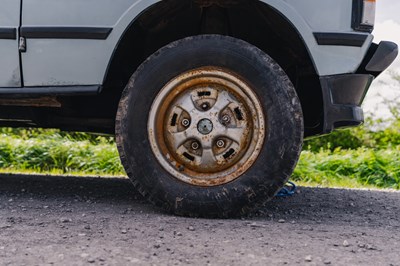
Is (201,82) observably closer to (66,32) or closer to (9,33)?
(66,32)

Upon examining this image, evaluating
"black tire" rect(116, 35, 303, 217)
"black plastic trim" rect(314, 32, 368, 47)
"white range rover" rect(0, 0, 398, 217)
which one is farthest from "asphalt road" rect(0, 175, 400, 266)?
"black plastic trim" rect(314, 32, 368, 47)

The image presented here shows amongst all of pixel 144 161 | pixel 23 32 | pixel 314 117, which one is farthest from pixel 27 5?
pixel 314 117

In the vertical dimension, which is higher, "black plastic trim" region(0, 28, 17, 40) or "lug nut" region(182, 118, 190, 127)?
"black plastic trim" region(0, 28, 17, 40)

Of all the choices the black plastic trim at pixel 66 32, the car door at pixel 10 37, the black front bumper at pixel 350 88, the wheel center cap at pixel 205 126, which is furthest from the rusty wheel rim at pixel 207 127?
the car door at pixel 10 37

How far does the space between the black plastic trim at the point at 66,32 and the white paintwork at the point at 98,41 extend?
1.1 inches

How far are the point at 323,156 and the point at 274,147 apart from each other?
5.68 m

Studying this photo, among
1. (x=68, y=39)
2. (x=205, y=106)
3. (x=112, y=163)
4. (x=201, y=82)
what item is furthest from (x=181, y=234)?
(x=112, y=163)

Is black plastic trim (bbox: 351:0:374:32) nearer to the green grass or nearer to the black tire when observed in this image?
the black tire

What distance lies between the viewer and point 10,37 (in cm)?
332

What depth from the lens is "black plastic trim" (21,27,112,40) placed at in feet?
10.6

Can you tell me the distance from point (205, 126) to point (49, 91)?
982 mm

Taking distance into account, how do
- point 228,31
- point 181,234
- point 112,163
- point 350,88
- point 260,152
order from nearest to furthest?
point 181,234, point 260,152, point 350,88, point 228,31, point 112,163

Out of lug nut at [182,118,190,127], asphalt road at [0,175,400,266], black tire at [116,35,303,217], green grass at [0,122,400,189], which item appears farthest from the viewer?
green grass at [0,122,400,189]

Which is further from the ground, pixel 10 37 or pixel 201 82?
pixel 10 37
